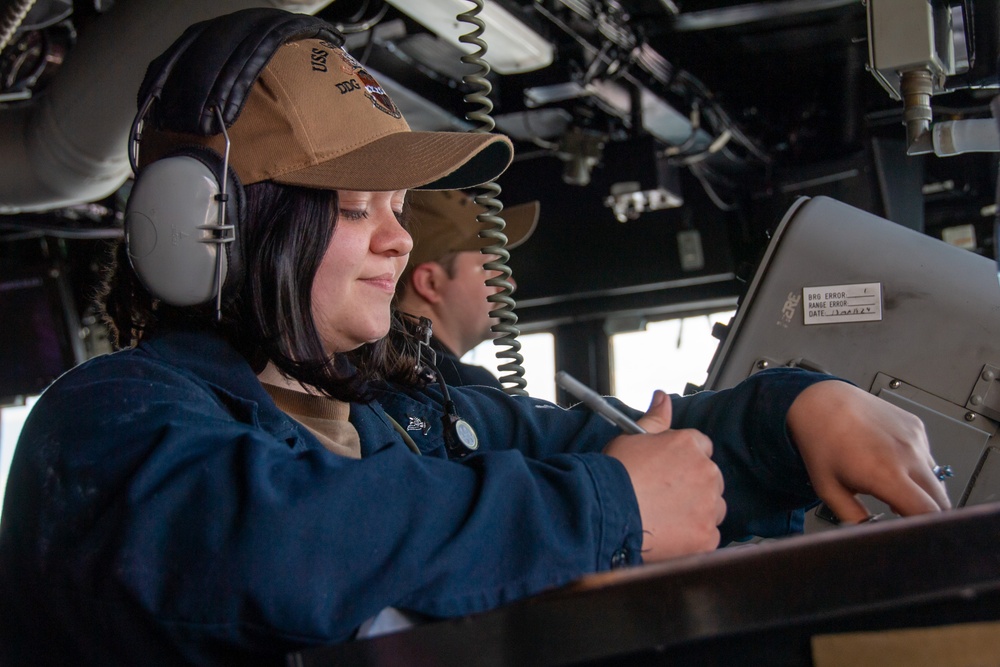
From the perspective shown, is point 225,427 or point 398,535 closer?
point 398,535

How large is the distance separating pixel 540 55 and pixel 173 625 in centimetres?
218

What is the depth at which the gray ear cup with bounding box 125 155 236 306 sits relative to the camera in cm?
99

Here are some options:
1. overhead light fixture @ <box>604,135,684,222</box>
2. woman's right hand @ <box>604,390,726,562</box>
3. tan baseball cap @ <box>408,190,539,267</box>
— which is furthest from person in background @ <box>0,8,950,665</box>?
overhead light fixture @ <box>604,135,684,222</box>

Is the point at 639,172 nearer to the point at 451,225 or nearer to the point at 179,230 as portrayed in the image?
the point at 451,225

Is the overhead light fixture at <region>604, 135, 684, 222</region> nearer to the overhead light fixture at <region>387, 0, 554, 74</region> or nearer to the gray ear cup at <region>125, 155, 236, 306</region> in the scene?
the overhead light fixture at <region>387, 0, 554, 74</region>

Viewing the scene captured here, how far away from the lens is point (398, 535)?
0.73 m

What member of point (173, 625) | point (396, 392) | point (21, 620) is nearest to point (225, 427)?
point (173, 625)

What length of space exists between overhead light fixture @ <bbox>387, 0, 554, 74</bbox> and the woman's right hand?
1372 millimetres

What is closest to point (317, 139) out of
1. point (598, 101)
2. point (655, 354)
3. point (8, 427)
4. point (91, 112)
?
point (91, 112)

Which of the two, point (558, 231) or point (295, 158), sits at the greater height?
point (295, 158)

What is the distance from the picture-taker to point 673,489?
830 mm

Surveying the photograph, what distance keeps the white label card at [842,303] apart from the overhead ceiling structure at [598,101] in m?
0.97

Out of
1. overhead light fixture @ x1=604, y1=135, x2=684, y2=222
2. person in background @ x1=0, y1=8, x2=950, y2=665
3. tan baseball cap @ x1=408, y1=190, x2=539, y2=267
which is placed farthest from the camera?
overhead light fixture @ x1=604, y1=135, x2=684, y2=222

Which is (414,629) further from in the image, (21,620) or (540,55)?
(540,55)
